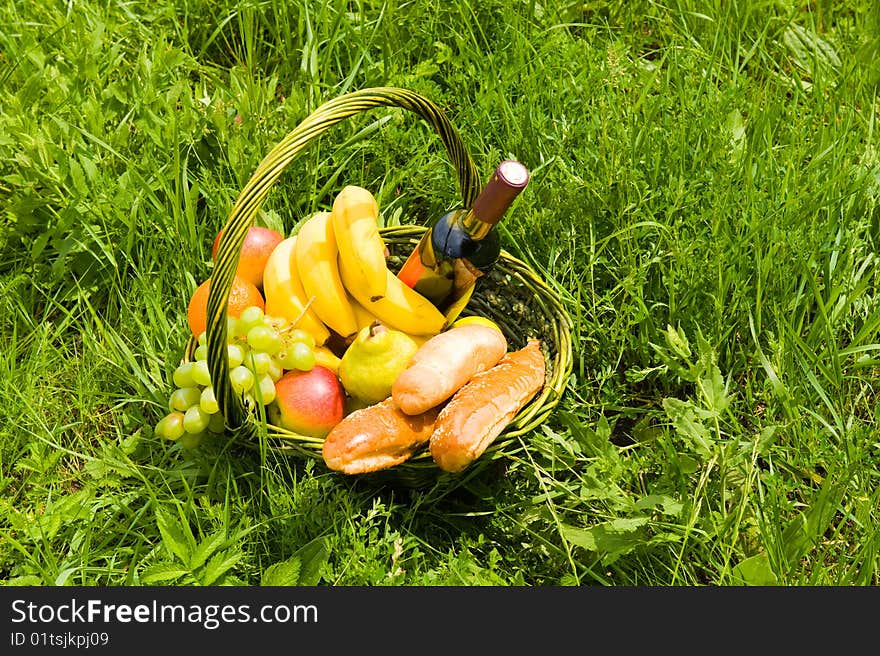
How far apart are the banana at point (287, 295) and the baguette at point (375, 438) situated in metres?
0.36

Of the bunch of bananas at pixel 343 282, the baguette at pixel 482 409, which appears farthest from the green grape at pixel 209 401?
the baguette at pixel 482 409

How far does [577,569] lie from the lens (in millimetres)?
2385

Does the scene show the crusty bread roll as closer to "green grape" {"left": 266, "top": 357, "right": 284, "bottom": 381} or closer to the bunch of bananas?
the bunch of bananas

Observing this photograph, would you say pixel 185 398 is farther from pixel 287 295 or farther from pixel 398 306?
pixel 398 306

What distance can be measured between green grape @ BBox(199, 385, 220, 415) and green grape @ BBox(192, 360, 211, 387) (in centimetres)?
2

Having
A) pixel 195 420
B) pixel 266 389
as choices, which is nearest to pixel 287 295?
pixel 266 389

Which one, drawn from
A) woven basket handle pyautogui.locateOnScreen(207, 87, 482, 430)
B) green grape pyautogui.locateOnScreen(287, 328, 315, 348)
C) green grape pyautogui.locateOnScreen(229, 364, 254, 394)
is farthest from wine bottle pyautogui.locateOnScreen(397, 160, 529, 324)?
green grape pyautogui.locateOnScreen(229, 364, 254, 394)

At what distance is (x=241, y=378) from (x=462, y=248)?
66cm

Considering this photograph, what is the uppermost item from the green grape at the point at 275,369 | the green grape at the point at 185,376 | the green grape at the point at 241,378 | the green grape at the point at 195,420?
the green grape at the point at 241,378

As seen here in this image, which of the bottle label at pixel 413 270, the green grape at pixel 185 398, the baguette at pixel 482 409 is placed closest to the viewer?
the baguette at pixel 482 409

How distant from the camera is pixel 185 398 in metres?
2.38

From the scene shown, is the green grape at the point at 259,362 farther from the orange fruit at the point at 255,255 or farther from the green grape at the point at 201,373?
the orange fruit at the point at 255,255

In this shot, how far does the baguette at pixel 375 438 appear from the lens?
217 cm

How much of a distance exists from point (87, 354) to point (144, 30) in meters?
1.37
